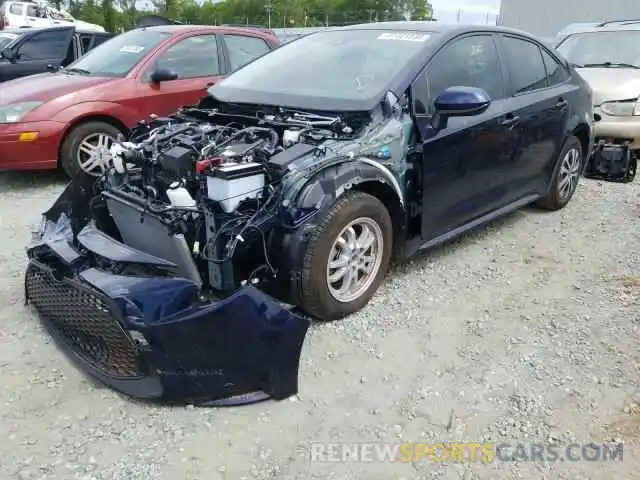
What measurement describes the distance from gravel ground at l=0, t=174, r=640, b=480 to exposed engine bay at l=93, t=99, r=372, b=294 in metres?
0.65

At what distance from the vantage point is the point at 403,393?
2830 millimetres

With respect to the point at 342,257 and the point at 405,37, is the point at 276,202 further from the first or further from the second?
the point at 405,37

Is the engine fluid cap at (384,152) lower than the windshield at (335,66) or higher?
lower

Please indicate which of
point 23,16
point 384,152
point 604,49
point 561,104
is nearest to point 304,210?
point 384,152

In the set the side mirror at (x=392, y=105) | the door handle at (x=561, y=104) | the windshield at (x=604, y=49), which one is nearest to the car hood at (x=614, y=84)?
the windshield at (x=604, y=49)

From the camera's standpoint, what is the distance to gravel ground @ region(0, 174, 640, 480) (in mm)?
2387

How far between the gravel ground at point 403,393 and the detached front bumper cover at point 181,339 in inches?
3.9

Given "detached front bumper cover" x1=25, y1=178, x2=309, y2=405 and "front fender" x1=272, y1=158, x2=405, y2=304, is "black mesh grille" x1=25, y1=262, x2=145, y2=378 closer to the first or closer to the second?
"detached front bumper cover" x1=25, y1=178, x2=309, y2=405

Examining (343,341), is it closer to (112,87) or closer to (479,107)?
(479,107)

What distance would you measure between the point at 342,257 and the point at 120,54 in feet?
14.4

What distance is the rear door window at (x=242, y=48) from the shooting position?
→ 6992 millimetres

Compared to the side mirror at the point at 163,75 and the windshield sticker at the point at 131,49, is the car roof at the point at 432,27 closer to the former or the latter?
the side mirror at the point at 163,75

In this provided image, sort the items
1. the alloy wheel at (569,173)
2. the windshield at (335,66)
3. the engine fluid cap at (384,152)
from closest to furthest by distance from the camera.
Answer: the engine fluid cap at (384,152), the windshield at (335,66), the alloy wheel at (569,173)

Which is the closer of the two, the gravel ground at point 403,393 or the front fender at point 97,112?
the gravel ground at point 403,393
